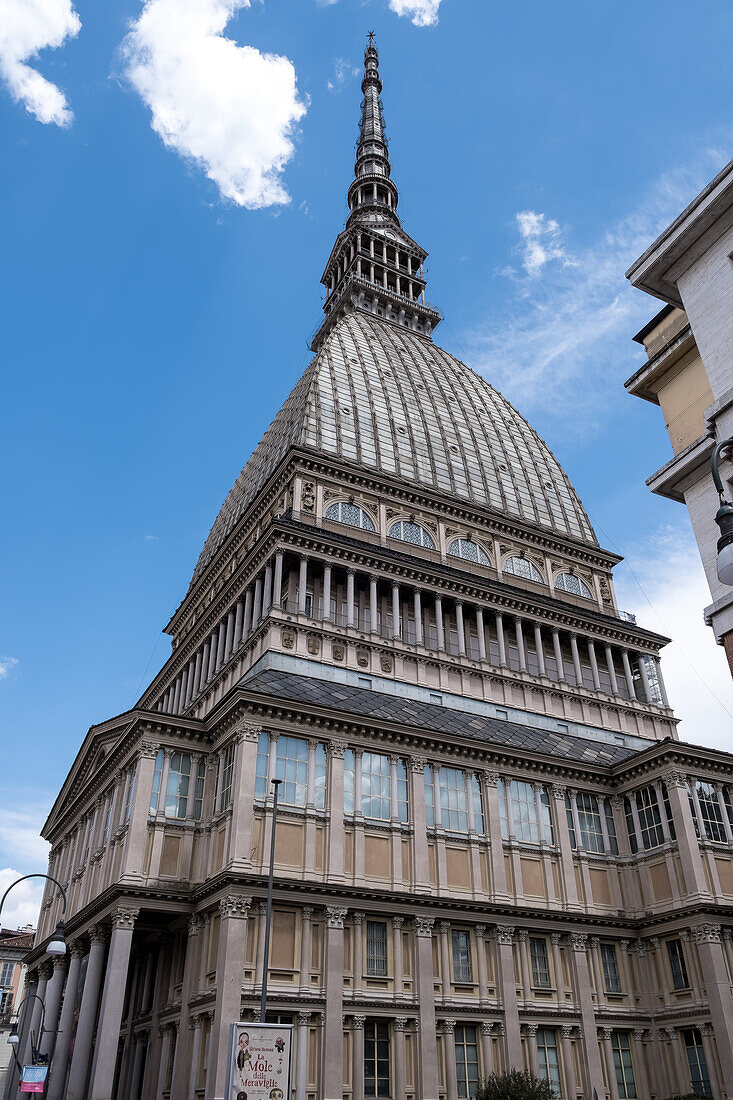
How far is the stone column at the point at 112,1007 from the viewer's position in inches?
1425

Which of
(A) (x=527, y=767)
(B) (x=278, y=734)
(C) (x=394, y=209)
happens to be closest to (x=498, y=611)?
(A) (x=527, y=767)

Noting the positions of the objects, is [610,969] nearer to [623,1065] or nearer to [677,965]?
[677,965]

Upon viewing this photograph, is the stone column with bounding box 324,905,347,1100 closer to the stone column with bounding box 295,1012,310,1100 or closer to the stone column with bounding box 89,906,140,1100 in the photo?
the stone column with bounding box 295,1012,310,1100

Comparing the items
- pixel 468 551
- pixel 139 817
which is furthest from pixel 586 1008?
pixel 468 551

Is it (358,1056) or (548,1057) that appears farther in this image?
(548,1057)

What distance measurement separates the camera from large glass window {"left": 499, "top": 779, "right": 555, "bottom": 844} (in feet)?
154

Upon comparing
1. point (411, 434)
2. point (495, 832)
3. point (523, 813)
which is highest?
point (411, 434)

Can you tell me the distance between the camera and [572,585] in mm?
73000

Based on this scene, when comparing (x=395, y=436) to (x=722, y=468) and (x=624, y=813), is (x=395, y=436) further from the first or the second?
(x=722, y=468)

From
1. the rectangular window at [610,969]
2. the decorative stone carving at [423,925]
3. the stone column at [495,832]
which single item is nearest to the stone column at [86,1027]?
the decorative stone carving at [423,925]

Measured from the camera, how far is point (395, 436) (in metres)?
73.1

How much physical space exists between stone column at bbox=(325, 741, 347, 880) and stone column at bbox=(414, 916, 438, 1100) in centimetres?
477

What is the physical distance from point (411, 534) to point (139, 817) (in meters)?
31.5

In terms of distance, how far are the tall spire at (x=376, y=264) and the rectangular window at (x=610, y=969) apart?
7051 cm
